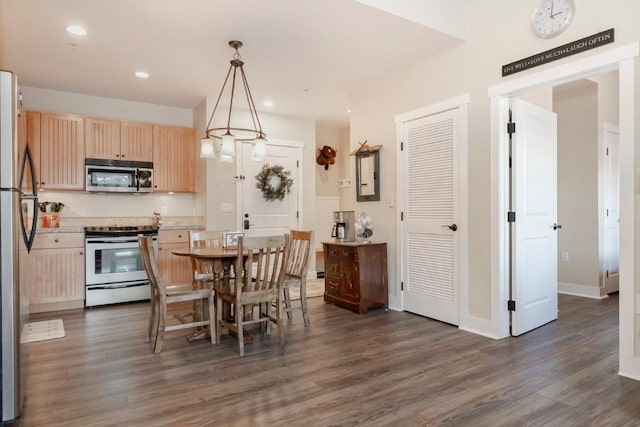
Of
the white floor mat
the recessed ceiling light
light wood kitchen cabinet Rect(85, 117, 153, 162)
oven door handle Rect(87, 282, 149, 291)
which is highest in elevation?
the recessed ceiling light

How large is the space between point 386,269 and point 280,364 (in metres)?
1.95

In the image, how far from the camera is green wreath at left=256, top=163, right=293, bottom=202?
5648 millimetres

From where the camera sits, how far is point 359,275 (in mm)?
4129

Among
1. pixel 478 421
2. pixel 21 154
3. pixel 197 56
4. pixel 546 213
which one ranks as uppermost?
pixel 197 56

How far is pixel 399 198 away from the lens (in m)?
4.22

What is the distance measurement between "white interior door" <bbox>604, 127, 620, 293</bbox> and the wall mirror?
3038 mm

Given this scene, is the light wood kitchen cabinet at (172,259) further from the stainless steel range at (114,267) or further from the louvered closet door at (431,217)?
the louvered closet door at (431,217)

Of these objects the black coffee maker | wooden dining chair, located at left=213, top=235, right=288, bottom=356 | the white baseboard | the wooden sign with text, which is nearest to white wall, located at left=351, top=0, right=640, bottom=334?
the wooden sign with text

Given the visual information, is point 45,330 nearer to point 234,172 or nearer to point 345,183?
point 234,172

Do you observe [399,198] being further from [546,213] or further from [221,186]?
[221,186]

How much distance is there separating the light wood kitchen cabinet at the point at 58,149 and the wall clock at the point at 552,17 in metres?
5.07

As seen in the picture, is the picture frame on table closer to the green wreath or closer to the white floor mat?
the white floor mat

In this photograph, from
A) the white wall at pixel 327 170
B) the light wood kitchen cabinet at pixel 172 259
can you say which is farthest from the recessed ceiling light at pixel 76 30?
the white wall at pixel 327 170

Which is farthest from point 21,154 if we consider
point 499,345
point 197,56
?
point 499,345
